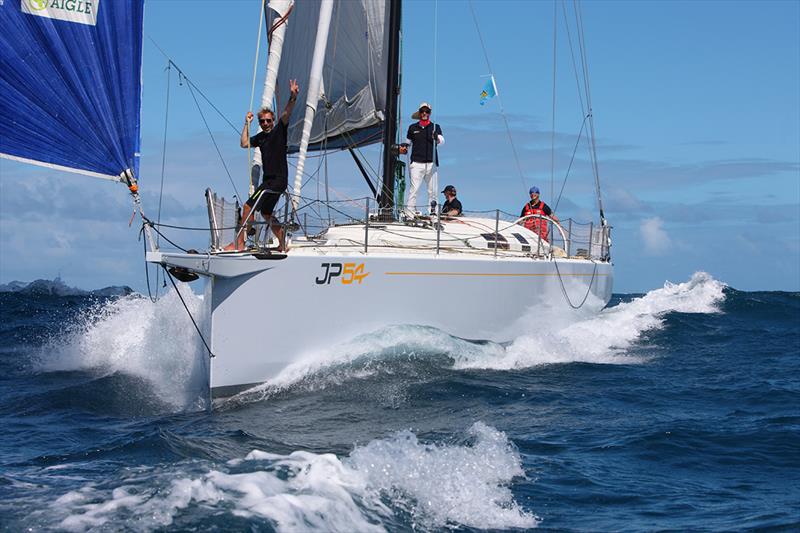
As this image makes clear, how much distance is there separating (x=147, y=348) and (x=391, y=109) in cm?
455

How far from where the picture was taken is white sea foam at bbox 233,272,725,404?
8.62 meters

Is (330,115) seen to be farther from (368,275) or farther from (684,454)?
(684,454)

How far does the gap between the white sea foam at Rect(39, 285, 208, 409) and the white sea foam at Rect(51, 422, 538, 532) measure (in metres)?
3.44

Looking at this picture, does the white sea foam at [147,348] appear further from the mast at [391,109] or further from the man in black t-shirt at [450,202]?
the man in black t-shirt at [450,202]

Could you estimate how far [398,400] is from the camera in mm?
8047

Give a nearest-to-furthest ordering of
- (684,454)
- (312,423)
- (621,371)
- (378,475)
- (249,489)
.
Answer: (249,489) < (378,475) < (684,454) < (312,423) < (621,371)

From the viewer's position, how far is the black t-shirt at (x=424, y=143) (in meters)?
12.1

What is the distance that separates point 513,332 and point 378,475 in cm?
663

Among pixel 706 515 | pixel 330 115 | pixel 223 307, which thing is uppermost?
pixel 330 115

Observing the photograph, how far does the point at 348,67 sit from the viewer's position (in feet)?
38.7

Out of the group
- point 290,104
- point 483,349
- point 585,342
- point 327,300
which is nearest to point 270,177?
point 290,104

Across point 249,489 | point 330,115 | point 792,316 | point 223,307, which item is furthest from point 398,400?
point 792,316

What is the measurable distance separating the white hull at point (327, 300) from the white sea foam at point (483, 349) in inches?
4.1

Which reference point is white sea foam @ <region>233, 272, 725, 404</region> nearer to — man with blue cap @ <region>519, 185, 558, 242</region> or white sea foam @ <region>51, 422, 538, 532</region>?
man with blue cap @ <region>519, 185, 558, 242</region>
